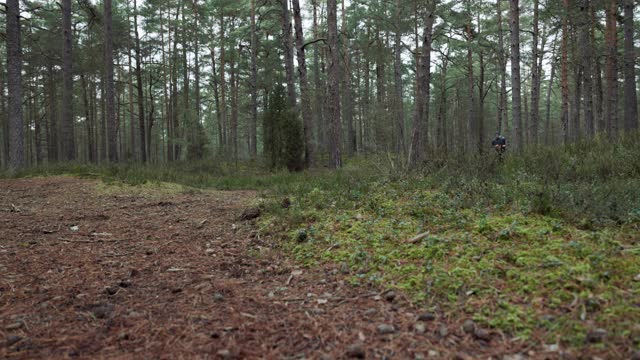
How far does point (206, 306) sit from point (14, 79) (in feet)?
40.3

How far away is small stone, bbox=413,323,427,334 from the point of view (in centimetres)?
201

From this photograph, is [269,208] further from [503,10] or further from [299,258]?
[503,10]

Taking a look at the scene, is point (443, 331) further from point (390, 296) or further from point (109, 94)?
point (109, 94)

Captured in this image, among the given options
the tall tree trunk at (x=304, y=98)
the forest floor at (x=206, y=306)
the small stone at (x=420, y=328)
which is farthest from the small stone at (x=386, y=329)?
the tall tree trunk at (x=304, y=98)

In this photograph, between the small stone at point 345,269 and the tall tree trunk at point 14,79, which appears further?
the tall tree trunk at point 14,79

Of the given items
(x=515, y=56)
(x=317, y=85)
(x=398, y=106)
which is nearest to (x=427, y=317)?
(x=398, y=106)

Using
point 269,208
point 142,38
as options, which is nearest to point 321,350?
point 269,208

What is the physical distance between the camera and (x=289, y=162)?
509 inches

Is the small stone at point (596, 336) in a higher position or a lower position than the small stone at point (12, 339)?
higher

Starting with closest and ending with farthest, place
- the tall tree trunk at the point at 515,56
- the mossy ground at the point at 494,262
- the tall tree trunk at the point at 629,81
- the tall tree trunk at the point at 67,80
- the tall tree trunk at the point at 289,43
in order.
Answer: the mossy ground at the point at 494,262, the tall tree trunk at the point at 515,56, the tall tree trunk at the point at 67,80, the tall tree trunk at the point at 629,81, the tall tree trunk at the point at 289,43

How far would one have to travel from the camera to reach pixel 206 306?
8.02 feet

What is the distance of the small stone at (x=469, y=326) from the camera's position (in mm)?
1975

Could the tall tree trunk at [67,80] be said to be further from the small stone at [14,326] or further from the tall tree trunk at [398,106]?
the small stone at [14,326]

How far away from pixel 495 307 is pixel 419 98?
26.5ft
